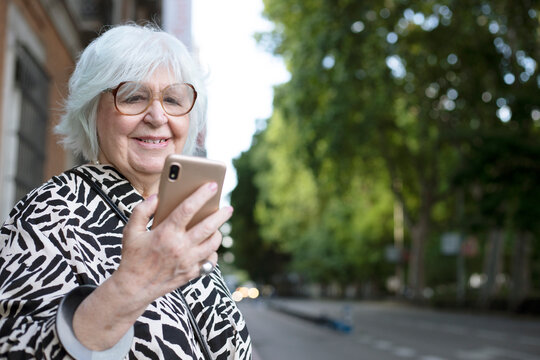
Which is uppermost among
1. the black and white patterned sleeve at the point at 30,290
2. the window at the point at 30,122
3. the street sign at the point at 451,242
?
the window at the point at 30,122

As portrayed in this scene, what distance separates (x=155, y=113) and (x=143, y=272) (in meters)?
0.59

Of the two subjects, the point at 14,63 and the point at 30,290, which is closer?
the point at 30,290

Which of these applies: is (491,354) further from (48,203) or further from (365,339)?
(48,203)

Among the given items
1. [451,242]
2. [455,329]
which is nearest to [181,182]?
[455,329]

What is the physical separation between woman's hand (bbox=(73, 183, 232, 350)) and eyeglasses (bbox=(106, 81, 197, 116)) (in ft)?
1.75

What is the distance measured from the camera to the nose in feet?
5.94

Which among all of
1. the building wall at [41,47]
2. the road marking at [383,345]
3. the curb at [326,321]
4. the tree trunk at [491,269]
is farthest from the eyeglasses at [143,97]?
the tree trunk at [491,269]

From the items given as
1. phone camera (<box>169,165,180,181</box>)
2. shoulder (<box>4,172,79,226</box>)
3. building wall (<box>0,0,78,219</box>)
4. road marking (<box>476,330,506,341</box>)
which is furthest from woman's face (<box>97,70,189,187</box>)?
road marking (<box>476,330,506,341</box>)

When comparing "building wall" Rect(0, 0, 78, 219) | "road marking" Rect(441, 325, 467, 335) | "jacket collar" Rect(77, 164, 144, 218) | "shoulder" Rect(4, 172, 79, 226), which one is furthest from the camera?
"road marking" Rect(441, 325, 467, 335)

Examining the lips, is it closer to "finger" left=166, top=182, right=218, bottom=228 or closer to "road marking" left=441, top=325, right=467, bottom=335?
"finger" left=166, top=182, right=218, bottom=228

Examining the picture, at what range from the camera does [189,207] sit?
1.33 meters

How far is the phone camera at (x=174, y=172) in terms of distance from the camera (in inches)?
53.4

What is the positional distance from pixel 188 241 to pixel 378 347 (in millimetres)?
14278

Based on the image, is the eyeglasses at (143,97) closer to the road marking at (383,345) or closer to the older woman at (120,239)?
the older woman at (120,239)
